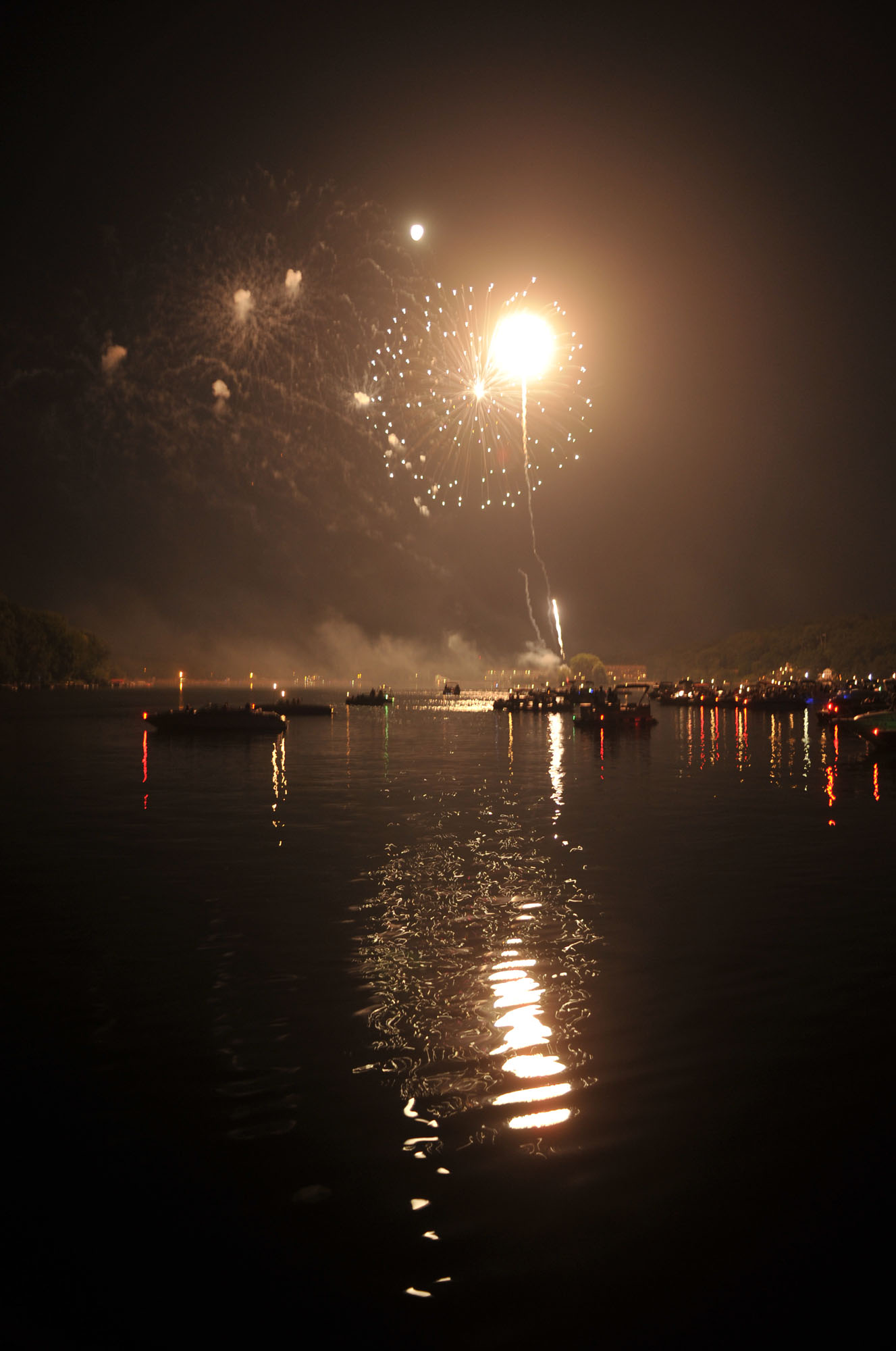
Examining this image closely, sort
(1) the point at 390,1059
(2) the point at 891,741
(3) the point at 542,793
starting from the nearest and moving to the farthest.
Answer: (1) the point at 390,1059 < (3) the point at 542,793 < (2) the point at 891,741

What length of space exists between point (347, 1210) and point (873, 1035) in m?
7.12

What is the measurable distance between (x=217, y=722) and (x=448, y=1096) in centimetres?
8887

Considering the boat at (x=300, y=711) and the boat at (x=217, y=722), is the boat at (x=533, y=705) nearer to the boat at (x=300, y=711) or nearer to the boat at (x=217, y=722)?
the boat at (x=300, y=711)

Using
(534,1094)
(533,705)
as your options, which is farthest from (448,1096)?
(533,705)

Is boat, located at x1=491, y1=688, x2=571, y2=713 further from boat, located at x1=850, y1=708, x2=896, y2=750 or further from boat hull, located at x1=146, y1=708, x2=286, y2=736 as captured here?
boat, located at x1=850, y1=708, x2=896, y2=750

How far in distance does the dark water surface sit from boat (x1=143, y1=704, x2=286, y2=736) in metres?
69.4

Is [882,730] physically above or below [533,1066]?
above

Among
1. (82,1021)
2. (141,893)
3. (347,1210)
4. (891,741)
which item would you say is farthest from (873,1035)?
(891,741)

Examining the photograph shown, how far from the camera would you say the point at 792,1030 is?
36.6 ft

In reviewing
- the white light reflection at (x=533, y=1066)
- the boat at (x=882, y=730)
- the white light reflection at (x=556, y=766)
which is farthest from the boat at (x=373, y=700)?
the white light reflection at (x=533, y=1066)

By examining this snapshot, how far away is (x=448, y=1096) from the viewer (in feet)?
30.3

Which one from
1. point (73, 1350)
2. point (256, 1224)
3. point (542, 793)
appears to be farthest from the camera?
point (542, 793)

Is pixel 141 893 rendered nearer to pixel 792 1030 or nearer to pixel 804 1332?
pixel 792 1030

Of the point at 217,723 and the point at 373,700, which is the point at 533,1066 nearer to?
the point at 217,723
